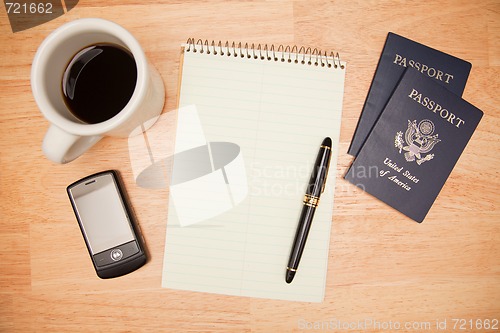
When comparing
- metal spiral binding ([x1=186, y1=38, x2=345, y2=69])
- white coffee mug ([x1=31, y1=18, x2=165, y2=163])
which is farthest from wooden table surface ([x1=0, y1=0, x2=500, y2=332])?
white coffee mug ([x1=31, y1=18, x2=165, y2=163])

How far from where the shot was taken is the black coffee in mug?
49 centimetres

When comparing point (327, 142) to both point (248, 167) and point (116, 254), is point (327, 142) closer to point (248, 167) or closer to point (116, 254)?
point (248, 167)

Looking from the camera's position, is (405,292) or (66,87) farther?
(405,292)

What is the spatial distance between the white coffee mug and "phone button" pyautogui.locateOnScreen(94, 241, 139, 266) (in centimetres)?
18

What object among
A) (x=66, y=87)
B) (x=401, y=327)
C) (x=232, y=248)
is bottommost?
(x=401, y=327)

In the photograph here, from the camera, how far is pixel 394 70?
0.60 meters

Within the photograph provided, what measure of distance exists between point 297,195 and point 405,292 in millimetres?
241

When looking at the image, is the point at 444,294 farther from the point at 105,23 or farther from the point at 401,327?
the point at 105,23

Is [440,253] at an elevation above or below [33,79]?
below

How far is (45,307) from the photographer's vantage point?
1.94 feet

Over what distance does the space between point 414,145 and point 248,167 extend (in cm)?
27

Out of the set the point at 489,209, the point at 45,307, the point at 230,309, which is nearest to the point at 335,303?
the point at 230,309

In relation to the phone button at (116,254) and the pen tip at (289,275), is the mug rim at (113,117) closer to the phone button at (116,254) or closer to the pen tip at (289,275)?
the phone button at (116,254)

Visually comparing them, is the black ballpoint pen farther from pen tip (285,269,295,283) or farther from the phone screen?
the phone screen
